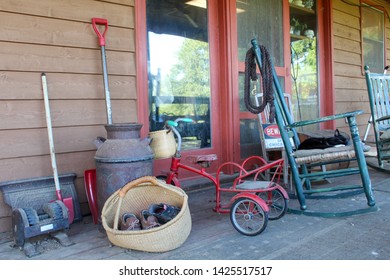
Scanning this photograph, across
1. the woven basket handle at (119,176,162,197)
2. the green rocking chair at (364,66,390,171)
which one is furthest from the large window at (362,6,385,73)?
the woven basket handle at (119,176,162,197)

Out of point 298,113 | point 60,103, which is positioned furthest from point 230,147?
point 60,103

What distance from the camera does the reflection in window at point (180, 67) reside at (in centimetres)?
300

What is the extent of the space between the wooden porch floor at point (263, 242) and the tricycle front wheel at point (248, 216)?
4cm

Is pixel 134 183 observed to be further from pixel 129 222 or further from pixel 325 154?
pixel 325 154

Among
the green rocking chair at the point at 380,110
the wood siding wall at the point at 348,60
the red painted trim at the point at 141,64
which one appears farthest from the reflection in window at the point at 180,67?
the wood siding wall at the point at 348,60

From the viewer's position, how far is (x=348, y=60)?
5016mm

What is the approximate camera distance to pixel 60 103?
2381mm

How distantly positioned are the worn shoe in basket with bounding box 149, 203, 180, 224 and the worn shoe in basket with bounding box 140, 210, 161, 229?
3 centimetres

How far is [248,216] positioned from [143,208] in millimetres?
642

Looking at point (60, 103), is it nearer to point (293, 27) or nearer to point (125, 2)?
point (125, 2)

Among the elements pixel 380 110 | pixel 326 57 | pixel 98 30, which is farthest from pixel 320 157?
pixel 326 57

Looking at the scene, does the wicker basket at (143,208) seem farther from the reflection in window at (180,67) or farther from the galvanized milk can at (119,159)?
the reflection in window at (180,67)

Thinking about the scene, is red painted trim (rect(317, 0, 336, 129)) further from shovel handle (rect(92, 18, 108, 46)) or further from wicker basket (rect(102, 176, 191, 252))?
wicker basket (rect(102, 176, 191, 252))

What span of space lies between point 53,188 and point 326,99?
381cm
